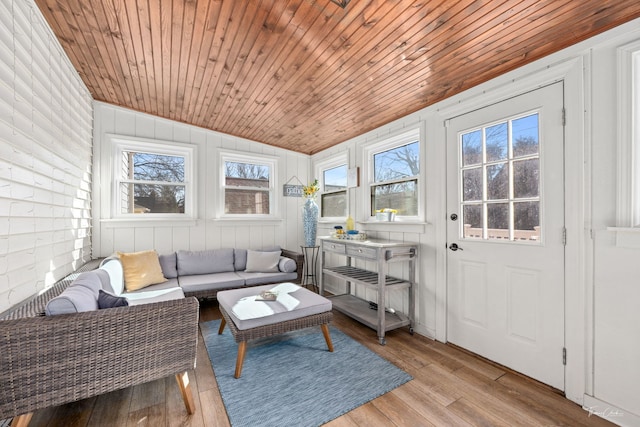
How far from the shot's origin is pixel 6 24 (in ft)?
5.18

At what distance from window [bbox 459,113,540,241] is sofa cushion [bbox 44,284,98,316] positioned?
113 inches

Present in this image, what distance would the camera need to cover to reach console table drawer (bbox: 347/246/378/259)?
275cm

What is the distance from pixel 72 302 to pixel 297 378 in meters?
1.51

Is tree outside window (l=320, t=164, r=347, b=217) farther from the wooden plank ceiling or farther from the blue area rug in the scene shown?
the blue area rug

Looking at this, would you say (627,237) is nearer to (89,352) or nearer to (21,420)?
(89,352)

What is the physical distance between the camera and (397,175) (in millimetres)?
3268

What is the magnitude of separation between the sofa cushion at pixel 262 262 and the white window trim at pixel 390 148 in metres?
1.45

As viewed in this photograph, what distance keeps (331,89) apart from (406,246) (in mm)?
1729

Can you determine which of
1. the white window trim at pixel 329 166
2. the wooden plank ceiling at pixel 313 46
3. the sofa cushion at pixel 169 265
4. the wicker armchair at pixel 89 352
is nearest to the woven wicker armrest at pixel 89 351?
the wicker armchair at pixel 89 352

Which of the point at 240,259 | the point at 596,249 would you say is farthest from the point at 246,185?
the point at 596,249

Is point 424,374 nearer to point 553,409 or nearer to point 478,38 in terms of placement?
point 553,409

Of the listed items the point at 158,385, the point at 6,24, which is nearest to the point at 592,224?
the point at 158,385

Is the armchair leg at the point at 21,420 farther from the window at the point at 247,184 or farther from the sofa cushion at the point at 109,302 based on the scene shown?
the window at the point at 247,184

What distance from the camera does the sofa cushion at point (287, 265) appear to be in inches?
150
